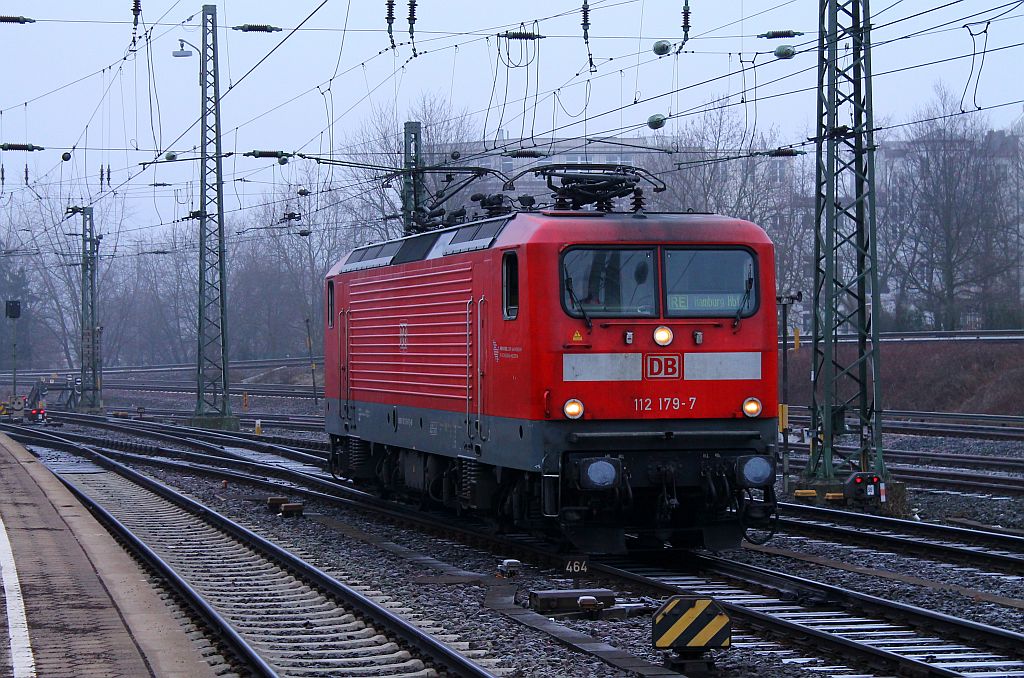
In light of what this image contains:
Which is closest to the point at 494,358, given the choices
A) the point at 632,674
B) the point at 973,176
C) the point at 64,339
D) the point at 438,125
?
the point at 632,674

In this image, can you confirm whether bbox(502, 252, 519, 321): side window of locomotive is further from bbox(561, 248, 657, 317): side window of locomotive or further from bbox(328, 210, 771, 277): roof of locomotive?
bbox(561, 248, 657, 317): side window of locomotive

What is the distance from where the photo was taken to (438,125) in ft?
189

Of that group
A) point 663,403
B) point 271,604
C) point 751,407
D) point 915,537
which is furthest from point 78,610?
point 915,537

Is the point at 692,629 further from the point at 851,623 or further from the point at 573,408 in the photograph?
the point at 573,408

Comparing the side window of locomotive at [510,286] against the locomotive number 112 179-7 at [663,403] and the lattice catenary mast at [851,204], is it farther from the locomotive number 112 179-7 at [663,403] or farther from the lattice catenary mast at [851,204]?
the lattice catenary mast at [851,204]

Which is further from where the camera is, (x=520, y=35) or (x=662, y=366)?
(x=520, y=35)

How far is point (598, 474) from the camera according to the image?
12031 millimetres

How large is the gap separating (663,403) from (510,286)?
1.90 metres

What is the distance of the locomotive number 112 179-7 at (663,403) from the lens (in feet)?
40.8

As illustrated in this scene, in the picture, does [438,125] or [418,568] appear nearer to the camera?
[418,568]

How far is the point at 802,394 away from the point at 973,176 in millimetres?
18759

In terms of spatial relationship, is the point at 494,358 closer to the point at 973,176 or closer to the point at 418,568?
the point at 418,568

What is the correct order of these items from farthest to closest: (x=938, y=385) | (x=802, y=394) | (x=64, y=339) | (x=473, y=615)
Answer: (x=64, y=339)
(x=802, y=394)
(x=938, y=385)
(x=473, y=615)

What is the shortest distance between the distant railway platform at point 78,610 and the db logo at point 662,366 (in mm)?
4855
